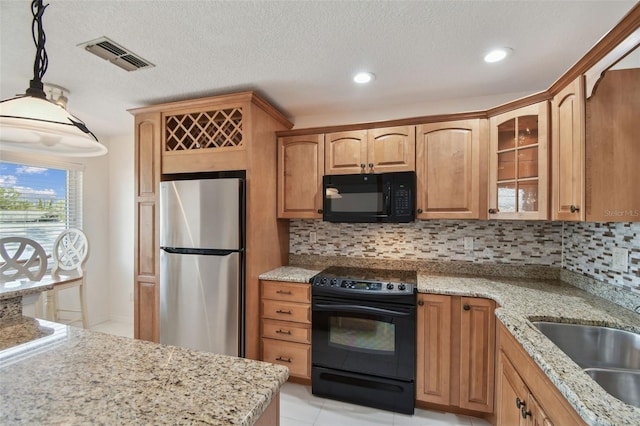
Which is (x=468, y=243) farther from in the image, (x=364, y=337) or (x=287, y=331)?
(x=287, y=331)

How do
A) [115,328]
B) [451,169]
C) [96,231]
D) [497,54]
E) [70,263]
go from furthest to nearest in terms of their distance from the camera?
[96,231]
[115,328]
[70,263]
[451,169]
[497,54]

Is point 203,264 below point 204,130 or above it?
below

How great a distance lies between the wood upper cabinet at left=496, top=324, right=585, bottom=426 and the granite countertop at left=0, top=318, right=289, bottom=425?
0.91 m

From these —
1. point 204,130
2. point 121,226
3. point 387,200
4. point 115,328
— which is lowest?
point 115,328

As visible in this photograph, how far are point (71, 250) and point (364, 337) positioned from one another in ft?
10.6

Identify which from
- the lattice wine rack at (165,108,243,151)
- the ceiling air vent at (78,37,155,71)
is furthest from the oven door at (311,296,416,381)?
the ceiling air vent at (78,37,155,71)

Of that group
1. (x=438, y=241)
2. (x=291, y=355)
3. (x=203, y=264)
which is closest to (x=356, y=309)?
(x=291, y=355)

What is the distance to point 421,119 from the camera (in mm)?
2277

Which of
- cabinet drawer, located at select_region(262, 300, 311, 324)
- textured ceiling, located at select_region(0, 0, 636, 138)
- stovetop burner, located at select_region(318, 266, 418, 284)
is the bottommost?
cabinet drawer, located at select_region(262, 300, 311, 324)

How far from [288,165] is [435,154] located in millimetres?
1268

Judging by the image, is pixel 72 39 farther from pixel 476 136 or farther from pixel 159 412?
pixel 476 136

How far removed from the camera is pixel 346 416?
6.51ft

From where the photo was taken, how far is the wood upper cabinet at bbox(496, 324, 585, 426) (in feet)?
3.07

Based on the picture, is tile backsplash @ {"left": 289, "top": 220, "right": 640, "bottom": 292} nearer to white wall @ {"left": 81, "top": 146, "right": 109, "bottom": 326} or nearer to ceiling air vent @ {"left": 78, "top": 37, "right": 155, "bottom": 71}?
ceiling air vent @ {"left": 78, "top": 37, "right": 155, "bottom": 71}
